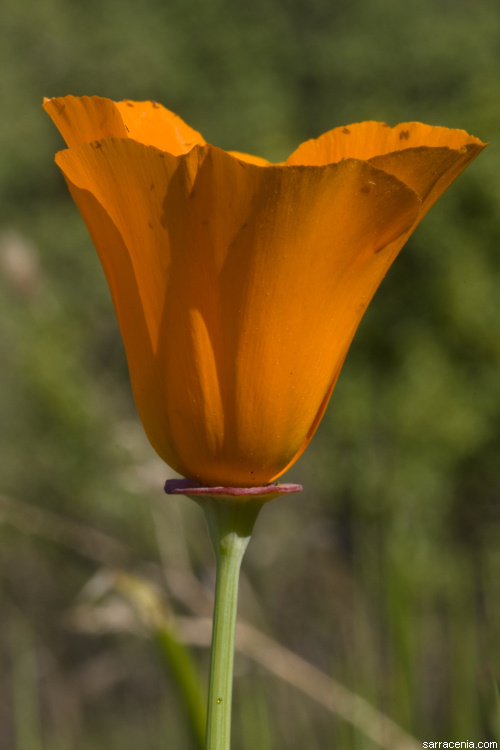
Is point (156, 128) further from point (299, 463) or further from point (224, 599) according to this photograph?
point (299, 463)

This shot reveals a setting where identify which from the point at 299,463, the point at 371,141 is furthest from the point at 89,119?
the point at 299,463

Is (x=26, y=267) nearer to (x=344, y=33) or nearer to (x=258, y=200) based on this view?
(x=258, y=200)

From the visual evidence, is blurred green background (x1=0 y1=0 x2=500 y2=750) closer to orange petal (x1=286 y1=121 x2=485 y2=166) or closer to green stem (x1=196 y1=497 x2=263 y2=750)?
green stem (x1=196 y1=497 x2=263 y2=750)

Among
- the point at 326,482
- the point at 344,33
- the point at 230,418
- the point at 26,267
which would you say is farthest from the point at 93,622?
the point at 344,33

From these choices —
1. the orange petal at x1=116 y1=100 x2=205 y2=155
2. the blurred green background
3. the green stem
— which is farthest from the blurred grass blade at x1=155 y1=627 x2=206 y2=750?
the orange petal at x1=116 y1=100 x2=205 y2=155

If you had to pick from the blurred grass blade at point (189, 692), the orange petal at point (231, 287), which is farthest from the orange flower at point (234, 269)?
the blurred grass blade at point (189, 692)

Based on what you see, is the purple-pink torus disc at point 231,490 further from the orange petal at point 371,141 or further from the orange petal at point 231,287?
the orange petal at point 371,141

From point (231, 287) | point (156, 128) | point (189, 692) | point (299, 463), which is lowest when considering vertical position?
point (189, 692)
